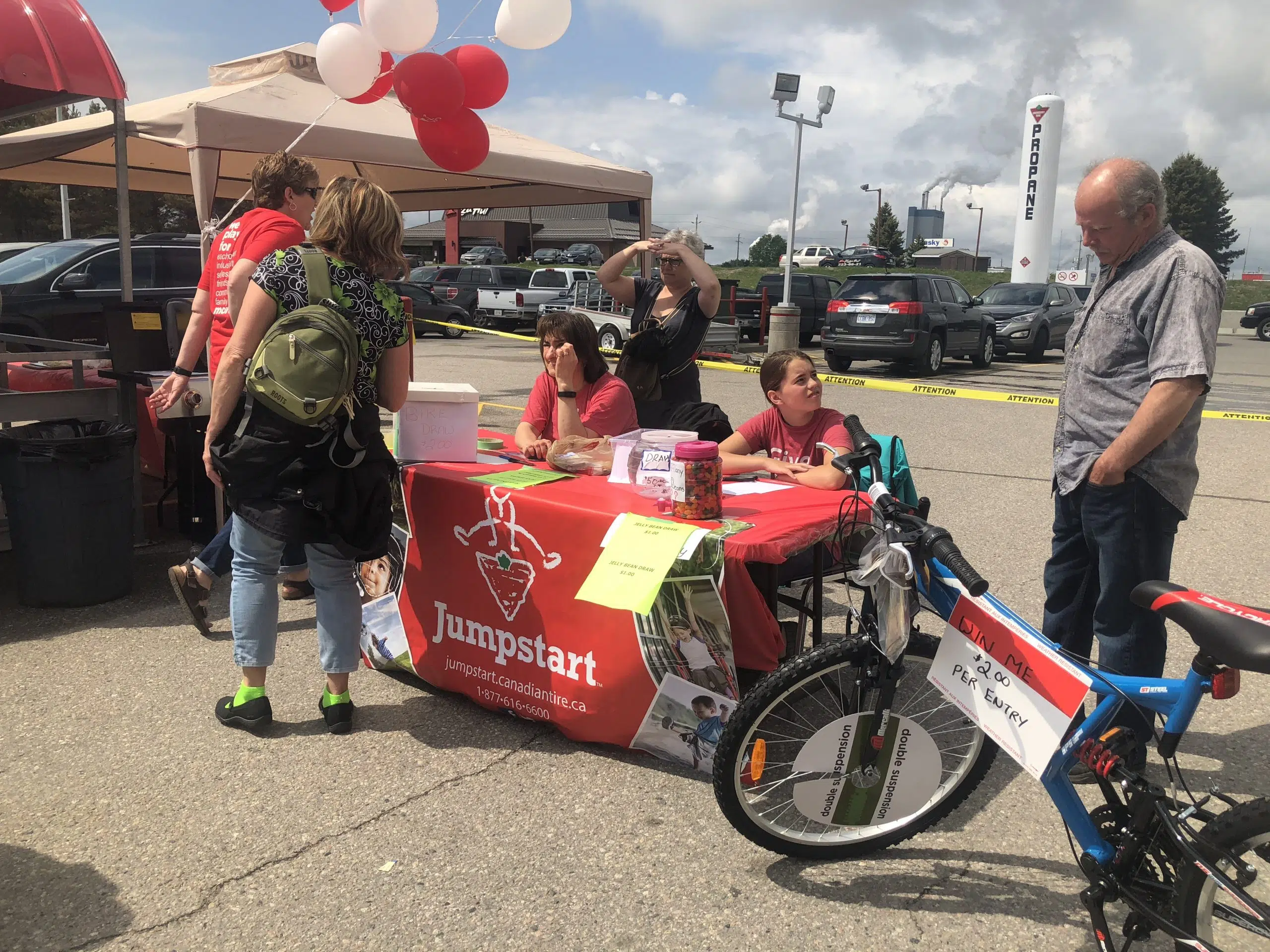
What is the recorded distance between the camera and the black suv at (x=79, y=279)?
10102mm

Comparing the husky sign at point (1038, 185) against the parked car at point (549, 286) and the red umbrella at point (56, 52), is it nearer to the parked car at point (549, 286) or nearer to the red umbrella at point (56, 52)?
the parked car at point (549, 286)

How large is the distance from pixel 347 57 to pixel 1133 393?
4.59 metres

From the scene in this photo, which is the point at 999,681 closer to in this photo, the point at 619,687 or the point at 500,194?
the point at 619,687

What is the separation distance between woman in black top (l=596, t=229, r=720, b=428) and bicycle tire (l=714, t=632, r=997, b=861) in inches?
82.4

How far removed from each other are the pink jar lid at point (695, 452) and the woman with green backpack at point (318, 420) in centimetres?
98

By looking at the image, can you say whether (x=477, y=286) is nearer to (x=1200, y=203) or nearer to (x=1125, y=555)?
(x=1125, y=555)

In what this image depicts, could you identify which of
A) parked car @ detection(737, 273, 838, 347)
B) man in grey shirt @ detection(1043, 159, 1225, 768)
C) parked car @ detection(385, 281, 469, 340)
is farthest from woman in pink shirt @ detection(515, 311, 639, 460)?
parked car @ detection(385, 281, 469, 340)

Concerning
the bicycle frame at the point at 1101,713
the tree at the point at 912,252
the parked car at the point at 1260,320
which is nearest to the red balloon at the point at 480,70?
the bicycle frame at the point at 1101,713

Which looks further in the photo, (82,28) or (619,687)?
(82,28)

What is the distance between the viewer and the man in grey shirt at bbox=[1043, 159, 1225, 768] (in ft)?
8.57

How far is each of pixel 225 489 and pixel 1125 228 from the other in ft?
9.25

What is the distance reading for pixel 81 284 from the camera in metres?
10.5

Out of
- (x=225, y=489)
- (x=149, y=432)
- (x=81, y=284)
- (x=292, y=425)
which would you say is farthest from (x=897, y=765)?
(x=81, y=284)

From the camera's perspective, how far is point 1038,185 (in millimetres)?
34688
